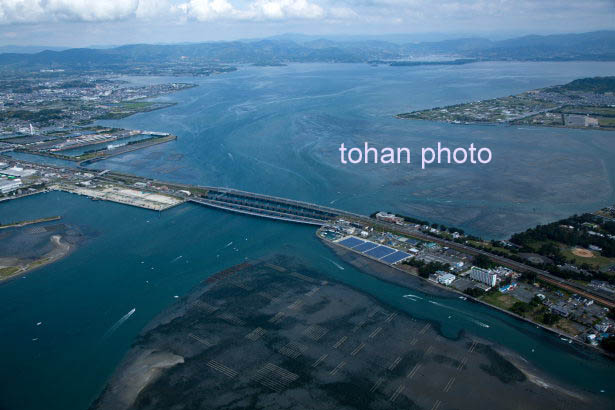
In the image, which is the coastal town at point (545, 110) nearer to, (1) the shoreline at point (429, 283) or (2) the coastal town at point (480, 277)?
(2) the coastal town at point (480, 277)

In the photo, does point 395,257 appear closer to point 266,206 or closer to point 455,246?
point 455,246

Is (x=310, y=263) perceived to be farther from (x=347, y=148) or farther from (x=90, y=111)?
(x=90, y=111)

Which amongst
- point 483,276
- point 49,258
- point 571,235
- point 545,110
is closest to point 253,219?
point 49,258

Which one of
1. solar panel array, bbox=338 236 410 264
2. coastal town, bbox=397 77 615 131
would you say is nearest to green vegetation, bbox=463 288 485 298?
solar panel array, bbox=338 236 410 264

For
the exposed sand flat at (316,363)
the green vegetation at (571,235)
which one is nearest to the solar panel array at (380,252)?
the exposed sand flat at (316,363)

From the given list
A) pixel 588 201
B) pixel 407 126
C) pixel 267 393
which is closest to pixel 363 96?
pixel 407 126

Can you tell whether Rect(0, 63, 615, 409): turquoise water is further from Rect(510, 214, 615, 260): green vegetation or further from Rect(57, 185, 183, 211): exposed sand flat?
Rect(510, 214, 615, 260): green vegetation
